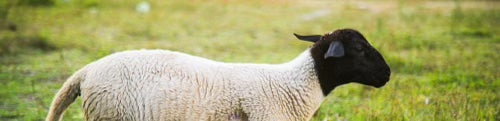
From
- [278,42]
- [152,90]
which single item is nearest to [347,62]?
[152,90]

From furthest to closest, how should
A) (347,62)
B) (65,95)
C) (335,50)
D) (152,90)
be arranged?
(347,62), (335,50), (65,95), (152,90)

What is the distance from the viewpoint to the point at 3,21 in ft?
33.4

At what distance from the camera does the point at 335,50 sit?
439cm

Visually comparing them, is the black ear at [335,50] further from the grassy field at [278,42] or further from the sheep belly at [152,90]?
the grassy field at [278,42]

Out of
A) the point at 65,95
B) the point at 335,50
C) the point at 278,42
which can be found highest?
the point at 335,50

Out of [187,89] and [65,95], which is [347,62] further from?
[65,95]

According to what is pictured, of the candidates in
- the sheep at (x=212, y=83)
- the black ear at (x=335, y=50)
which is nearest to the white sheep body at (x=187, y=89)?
the sheep at (x=212, y=83)

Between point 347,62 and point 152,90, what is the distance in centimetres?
137

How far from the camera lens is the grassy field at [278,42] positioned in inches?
250

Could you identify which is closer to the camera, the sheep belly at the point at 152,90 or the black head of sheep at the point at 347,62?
the sheep belly at the point at 152,90

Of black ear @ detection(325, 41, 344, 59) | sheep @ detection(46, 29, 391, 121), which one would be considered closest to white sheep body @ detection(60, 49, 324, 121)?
sheep @ detection(46, 29, 391, 121)

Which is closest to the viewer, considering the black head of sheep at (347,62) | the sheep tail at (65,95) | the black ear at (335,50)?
the sheep tail at (65,95)

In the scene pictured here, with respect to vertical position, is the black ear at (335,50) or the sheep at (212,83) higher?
the black ear at (335,50)

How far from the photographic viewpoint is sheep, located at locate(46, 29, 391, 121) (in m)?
4.12
